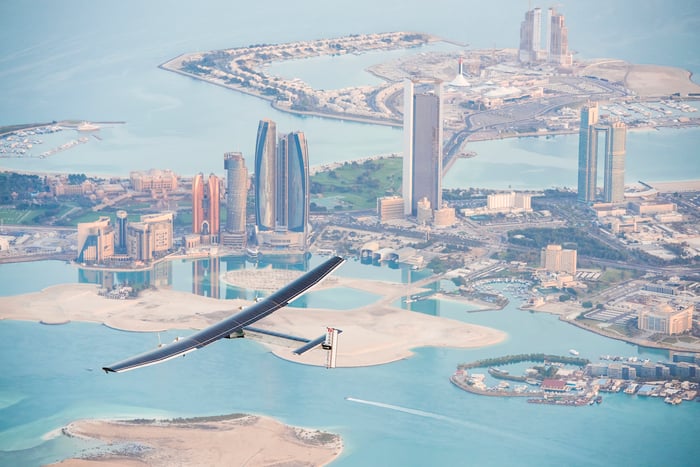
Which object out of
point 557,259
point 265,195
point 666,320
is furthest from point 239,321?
point 265,195

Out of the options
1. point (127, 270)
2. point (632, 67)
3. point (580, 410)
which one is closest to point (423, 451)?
point (580, 410)

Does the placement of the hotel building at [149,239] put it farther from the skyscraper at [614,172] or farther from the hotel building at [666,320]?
the hotel building at [666,320]

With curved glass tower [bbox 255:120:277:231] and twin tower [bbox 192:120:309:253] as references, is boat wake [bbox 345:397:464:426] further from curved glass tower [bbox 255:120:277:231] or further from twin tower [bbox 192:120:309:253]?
curved glass tower [bbox 255:120:277:231]

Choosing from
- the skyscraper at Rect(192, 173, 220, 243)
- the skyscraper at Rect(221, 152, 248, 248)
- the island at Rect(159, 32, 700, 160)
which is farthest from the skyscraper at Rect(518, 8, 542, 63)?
the skyscraper at Rect(192, 173, 220, 243)

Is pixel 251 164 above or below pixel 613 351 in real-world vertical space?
above

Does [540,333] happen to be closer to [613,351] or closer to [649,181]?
[613,351]

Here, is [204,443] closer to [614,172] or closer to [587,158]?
[614,172]

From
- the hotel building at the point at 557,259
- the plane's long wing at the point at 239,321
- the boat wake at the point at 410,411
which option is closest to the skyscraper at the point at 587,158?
the hotel building at the point at 557,259
